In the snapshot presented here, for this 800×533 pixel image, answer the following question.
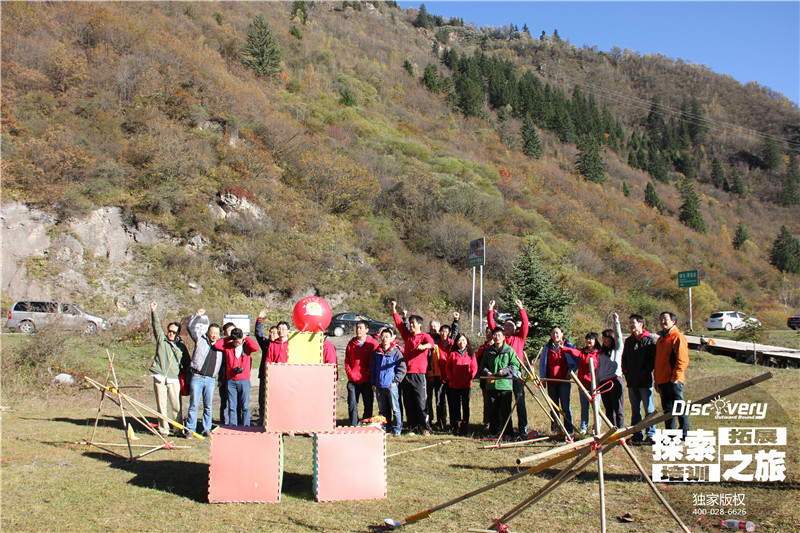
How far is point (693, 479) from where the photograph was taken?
13.5ft

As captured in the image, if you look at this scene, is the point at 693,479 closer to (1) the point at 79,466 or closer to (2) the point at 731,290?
(1) the point at 79,466

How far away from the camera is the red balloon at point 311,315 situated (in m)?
6.00

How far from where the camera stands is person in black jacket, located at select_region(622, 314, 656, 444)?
24.6ft

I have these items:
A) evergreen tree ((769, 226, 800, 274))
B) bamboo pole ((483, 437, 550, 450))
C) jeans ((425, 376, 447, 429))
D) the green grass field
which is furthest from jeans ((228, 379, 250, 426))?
evergreen tree ((769, 226, 800, 274))

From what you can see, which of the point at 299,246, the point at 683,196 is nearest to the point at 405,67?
the point at 683,196

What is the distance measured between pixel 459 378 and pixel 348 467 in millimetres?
3720

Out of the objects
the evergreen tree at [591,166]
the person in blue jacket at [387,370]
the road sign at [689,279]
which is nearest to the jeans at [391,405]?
the person in blue jacket at [387,370]

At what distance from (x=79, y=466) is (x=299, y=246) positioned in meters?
22.8

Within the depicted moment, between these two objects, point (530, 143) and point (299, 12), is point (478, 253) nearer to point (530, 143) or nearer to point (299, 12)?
point (530, 143)

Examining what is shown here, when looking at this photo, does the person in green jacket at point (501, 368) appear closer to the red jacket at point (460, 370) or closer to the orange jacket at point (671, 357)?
the red jacket at point (460, 370)

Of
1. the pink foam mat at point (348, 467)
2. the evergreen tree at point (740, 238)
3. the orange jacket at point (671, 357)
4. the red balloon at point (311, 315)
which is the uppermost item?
the evergreen tree at point (740, 238)

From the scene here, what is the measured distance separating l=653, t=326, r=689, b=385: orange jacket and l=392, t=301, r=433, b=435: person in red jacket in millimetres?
3452

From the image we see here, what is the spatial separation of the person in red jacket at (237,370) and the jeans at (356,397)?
5.33 feet

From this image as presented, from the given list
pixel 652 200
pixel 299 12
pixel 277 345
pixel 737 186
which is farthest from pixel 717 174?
pixel 277 345
